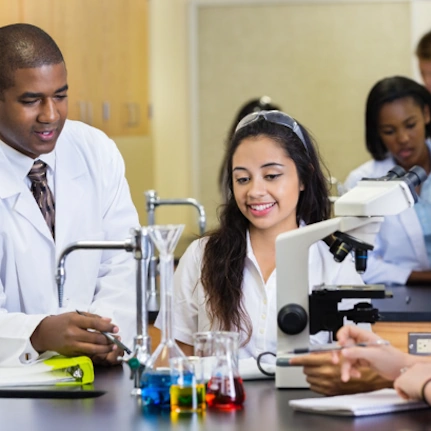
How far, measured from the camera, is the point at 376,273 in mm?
3428

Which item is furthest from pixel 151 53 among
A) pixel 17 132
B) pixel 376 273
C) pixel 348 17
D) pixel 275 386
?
pixel 275 386

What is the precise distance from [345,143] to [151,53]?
5.75ft

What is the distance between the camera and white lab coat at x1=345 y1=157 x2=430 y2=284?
135 inches

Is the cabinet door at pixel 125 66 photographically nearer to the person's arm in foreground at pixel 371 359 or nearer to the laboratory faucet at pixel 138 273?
the laboratory faucet at pixel 138 273

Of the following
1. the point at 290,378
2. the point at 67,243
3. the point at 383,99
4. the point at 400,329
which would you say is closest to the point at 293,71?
the point at 383,99

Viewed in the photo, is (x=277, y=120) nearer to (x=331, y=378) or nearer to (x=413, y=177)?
(x=413, y=177)

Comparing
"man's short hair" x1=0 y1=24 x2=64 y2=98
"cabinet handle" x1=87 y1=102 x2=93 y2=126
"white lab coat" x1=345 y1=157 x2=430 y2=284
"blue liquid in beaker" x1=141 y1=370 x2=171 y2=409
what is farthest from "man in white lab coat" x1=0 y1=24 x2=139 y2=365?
"cabinet handle" x1=87 y1=102 x2=93 y2=126

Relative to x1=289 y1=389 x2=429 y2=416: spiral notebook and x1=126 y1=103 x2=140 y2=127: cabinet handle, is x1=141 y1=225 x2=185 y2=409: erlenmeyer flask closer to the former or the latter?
x1=289 y1=389 x2=429 y2=416: spiral notebook

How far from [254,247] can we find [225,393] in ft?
Answer: 2.46

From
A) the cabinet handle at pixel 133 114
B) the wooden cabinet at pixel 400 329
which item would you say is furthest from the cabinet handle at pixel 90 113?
the wooden cabinet at pixel 400 329

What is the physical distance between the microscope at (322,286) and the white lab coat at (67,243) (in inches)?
23.1

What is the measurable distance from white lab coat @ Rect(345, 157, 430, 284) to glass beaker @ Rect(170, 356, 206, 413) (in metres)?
1.78

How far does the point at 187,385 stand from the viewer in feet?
5.65

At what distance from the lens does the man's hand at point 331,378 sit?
1.79m
